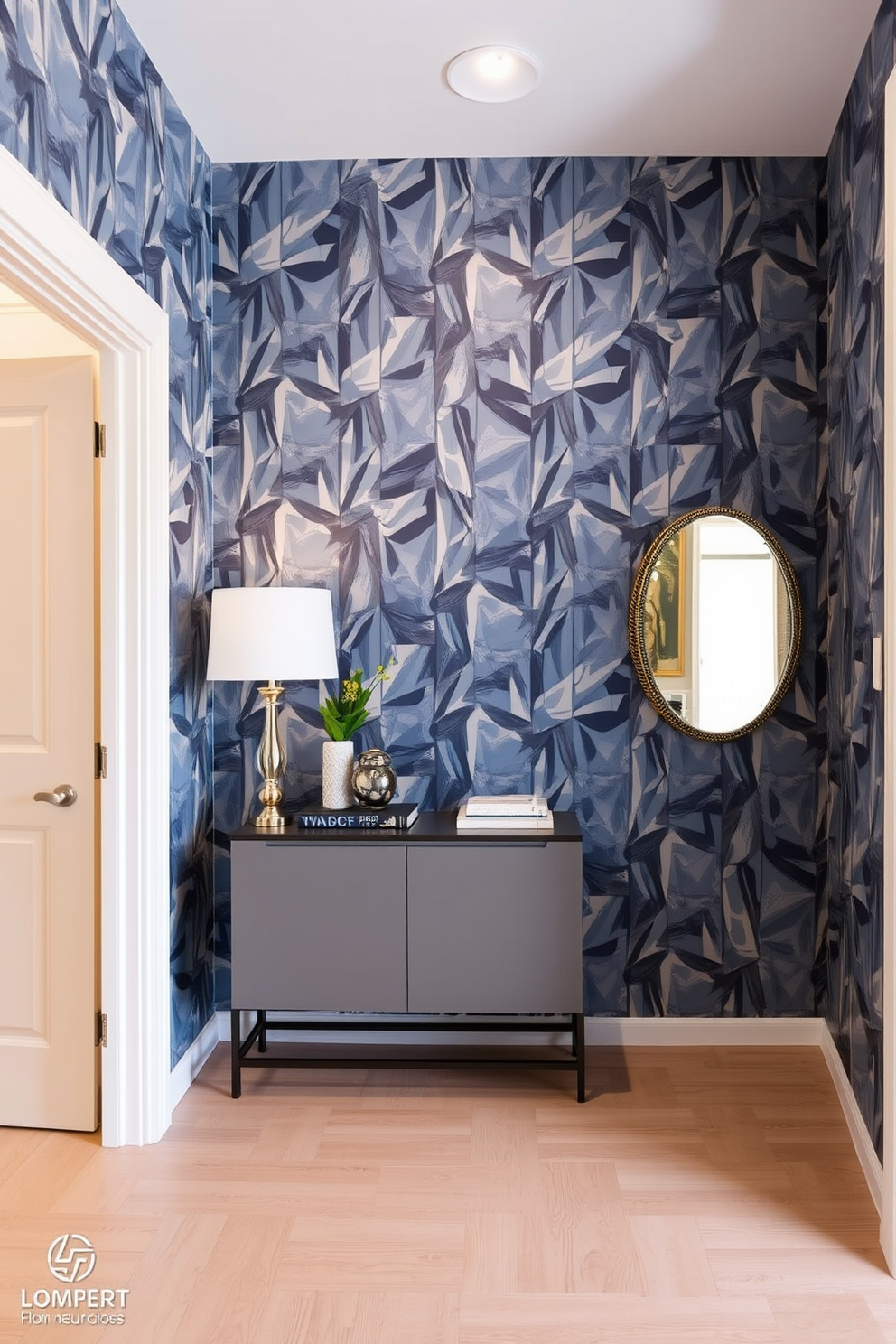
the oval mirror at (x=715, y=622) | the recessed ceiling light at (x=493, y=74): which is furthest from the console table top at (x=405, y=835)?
the recessed ceiling light at (x=493, y=74)

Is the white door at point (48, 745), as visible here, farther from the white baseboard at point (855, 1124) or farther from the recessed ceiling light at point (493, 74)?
the white baseboard at point (855, 1124)

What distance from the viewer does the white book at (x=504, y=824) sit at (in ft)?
9.76

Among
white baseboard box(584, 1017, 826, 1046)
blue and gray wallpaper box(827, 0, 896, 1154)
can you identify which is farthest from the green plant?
blue and gray wallpaper box(827, 0, 896, 1154)

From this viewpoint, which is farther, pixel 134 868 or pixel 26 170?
pixel 134 868

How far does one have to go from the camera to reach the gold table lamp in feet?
9.52

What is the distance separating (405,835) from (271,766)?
18.4 inches

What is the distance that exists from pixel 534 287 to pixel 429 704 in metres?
1.38

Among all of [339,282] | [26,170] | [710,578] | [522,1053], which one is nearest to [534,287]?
[339,282]

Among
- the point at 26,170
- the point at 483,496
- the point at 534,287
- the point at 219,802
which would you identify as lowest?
the point at 219,802

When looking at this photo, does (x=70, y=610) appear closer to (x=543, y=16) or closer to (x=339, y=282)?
(x=339, y=282)

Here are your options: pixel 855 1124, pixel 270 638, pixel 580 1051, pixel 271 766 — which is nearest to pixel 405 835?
pixel 271 766

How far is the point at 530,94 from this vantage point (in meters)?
2.88

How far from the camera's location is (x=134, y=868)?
272 cm

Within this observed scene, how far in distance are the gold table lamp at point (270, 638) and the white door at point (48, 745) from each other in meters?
0.37
